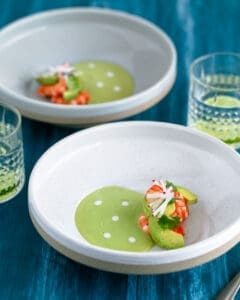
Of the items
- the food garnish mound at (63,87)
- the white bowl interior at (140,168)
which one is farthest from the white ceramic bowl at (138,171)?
the food garnish mound at (63,87)

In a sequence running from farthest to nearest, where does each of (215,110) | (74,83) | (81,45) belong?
(81,45) < (74,83) < (215,110)

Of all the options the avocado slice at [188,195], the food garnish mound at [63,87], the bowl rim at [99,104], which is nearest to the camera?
the avocado slice at [188,195]

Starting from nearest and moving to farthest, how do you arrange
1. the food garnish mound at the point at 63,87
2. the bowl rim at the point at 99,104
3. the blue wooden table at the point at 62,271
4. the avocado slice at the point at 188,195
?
the blue wooden table at the point at 62,271 < the avocado slice at the point at 188,195 < the bowl rim at the point at 99,104 < the food garnish mound at the point at 63,87

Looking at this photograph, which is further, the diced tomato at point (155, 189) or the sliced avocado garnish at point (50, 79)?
the sliced avocado garnish at point (50, 79)

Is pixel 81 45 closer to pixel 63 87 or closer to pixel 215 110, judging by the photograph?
pixel 63 87

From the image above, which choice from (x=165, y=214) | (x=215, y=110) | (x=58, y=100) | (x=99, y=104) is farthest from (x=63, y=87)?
(x=165, y=214)

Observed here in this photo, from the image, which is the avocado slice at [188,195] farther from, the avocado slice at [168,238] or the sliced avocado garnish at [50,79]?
the sliced avocado garnish at [50,79]

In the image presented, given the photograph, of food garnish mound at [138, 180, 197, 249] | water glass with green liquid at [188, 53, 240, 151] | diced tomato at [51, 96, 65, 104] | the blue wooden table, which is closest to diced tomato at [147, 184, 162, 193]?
food garnish mound at [138, 180, 197, 249]
